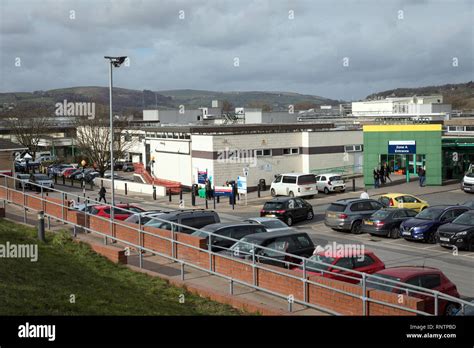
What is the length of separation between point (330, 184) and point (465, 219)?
1754cm

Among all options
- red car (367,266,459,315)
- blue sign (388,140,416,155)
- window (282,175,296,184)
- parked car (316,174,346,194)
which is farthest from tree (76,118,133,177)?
red car (367,266,459,315)

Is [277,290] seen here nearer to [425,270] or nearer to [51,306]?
[425,270]

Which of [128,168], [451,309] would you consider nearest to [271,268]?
[451,309]

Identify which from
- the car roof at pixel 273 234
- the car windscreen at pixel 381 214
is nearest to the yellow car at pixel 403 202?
the car windscreen at pixel 381 214

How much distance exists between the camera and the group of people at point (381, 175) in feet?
133

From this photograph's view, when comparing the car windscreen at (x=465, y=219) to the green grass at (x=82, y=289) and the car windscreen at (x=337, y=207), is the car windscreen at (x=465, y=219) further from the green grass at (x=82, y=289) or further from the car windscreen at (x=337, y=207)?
the green grass at (x=82, y=289)

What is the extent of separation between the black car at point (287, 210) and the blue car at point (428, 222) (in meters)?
6.33

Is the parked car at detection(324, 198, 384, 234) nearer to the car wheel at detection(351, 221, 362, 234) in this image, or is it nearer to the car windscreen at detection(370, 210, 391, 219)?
the car wheel at detection(351, 221, 362, 234)

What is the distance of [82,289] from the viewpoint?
12.9 metres

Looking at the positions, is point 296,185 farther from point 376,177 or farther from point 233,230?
point 233,230

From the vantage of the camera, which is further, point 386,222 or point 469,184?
point 469,184

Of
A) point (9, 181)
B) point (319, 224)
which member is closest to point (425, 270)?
point (319, 224)

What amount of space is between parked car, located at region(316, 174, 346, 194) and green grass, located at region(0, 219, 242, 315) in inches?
946

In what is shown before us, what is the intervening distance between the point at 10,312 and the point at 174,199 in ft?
103
